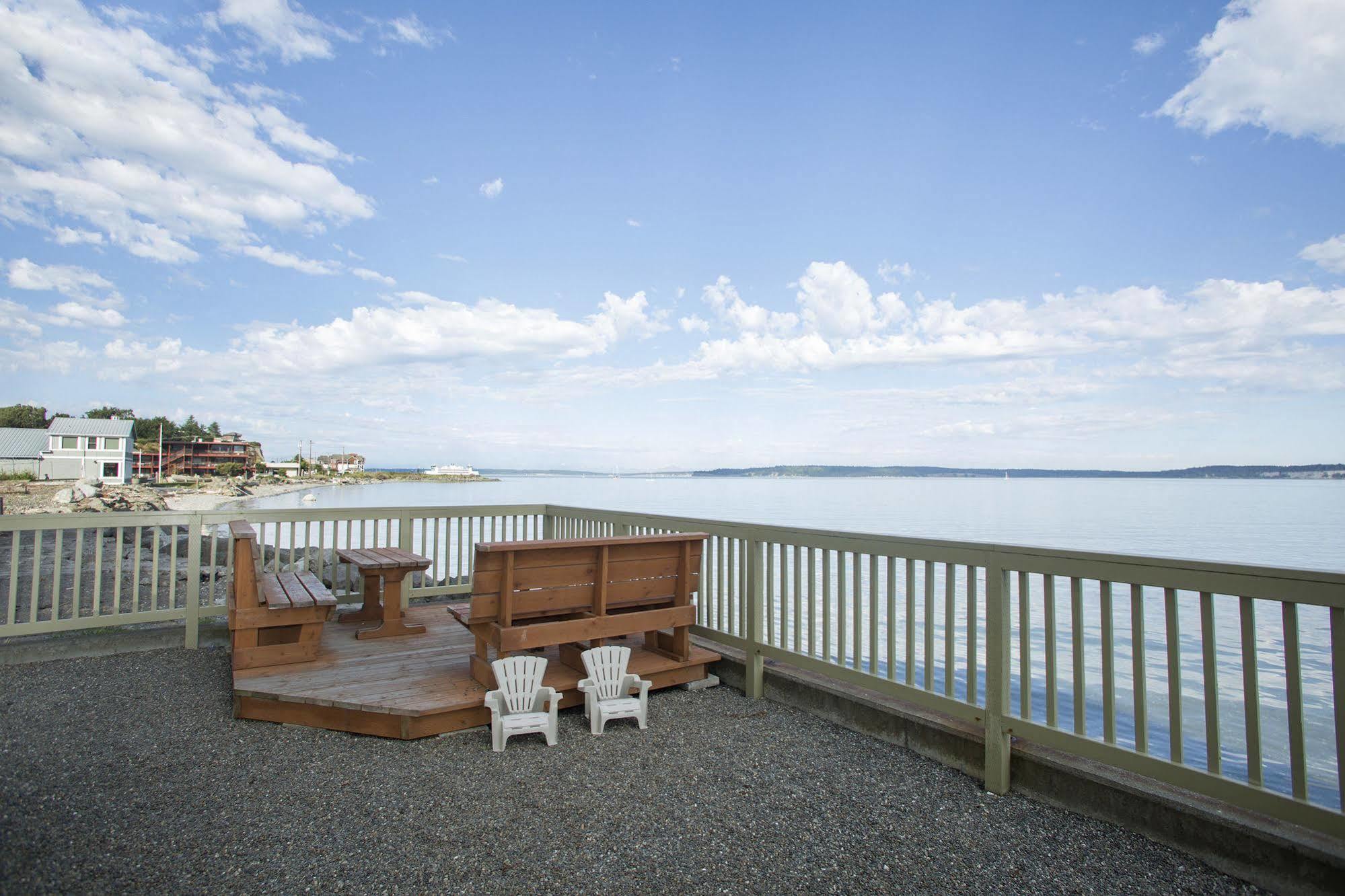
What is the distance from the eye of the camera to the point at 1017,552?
311cm

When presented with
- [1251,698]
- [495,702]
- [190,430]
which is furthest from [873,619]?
[190,430]

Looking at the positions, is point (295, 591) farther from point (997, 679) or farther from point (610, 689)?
point (997, 679)

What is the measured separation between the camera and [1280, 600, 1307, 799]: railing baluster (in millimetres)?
2209

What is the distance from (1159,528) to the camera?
31.1 meters

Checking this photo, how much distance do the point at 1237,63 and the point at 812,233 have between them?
1445 centimetres

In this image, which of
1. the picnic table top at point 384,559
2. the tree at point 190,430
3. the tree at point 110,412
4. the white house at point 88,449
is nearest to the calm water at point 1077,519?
the picnic table top at point 384,559

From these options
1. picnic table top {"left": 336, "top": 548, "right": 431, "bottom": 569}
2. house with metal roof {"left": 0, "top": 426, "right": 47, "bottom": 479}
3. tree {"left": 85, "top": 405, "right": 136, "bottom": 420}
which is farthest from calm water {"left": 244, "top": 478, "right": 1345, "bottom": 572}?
tree {"left": 85, "top": 405, "right": 136, "bottom": 420}

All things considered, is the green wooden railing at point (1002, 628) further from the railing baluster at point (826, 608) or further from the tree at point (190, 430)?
the tree at point (190, 430)

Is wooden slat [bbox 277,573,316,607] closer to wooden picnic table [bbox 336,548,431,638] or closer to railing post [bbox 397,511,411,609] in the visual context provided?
wooden picnic table [bbox 336,548,431,638]

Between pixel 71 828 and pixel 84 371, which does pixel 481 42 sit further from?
pixel 84 371

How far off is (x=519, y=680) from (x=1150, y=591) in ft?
62.1

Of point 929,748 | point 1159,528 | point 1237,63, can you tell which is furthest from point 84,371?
point 1159,528

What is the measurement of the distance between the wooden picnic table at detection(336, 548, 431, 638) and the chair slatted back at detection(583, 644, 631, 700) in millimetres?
1988

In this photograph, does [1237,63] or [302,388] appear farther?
[302,388]
